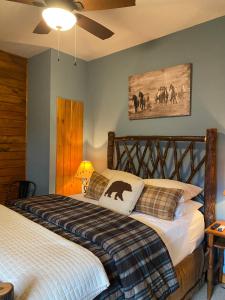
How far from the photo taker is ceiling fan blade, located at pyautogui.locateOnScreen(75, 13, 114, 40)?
5.93 ft

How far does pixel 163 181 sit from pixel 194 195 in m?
0.34

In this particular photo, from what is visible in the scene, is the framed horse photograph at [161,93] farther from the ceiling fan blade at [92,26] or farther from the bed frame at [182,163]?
the ceiling fan blade at [92,26]

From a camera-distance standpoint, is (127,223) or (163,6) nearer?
(127,223)

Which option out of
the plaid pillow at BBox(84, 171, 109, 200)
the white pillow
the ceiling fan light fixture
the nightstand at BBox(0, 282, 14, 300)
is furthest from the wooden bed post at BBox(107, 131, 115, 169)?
the nightstand at BBox(0, 282, 14, 300)

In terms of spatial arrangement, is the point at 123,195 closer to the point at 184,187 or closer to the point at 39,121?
the point at 184,187

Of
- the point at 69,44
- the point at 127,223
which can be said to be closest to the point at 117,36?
the point at 69,44

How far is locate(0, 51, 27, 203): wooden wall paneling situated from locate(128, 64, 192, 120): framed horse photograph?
1.71 metres

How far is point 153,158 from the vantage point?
2816 mm

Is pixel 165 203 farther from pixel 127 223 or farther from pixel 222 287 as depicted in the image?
pixel 222 287

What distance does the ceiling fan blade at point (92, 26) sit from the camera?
5.93 ft

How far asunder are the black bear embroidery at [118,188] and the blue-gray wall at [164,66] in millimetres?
885

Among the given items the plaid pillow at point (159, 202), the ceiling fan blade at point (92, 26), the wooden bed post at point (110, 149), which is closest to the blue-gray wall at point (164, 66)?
the wooden bed post at point (110, 149)

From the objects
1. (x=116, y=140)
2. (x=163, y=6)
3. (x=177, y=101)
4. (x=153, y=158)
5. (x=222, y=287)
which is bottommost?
(x=222, y=287)

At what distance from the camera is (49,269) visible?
3.76 ft
